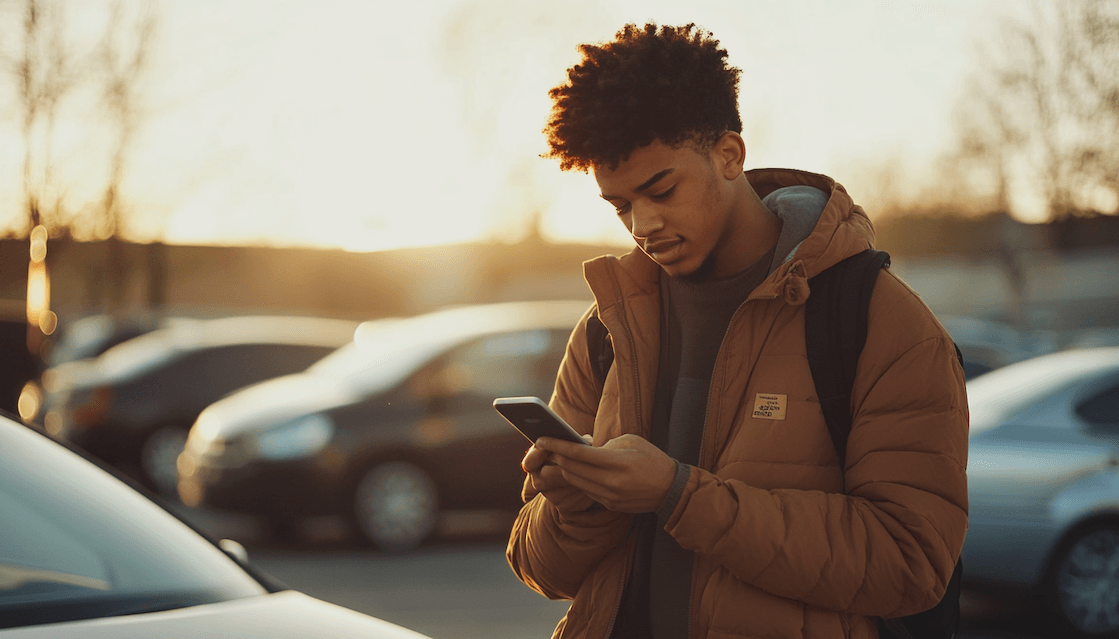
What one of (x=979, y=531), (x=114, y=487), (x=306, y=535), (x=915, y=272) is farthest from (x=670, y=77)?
(x=915, y=272)

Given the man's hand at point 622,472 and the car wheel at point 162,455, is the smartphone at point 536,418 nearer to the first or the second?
the man's hand at point 622,472

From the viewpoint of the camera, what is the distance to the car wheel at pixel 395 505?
27.6 feet

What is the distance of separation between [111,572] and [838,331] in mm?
1748

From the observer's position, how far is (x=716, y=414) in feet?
6.58

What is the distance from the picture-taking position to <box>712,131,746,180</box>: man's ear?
2.13m

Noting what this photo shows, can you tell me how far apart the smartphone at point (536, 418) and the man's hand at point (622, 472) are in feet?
0.07

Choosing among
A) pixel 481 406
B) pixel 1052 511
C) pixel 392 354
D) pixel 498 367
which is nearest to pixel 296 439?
pixel 392 354

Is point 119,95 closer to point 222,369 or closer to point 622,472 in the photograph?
point 222,369

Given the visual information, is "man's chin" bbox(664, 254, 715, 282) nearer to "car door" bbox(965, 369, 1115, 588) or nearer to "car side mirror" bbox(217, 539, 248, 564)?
"car side mirror" bbox(217, 539, 248, 564)

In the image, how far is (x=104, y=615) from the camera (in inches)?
94.9

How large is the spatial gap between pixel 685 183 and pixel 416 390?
6704 millimetres

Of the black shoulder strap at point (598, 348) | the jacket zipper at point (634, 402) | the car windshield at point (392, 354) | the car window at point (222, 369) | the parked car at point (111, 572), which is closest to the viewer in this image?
the jacket zipper at point (634, 402)

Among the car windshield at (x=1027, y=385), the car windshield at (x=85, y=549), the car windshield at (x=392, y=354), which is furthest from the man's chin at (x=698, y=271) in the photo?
the car windshield at (x=392, y=354)

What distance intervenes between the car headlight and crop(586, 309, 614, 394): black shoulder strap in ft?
21.2
